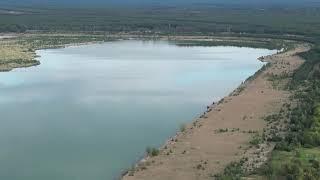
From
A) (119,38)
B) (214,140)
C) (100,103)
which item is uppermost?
(214,140)

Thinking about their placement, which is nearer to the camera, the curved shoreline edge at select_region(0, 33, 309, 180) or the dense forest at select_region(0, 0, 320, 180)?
the dense forest at select_region(0, 0, 320, 180)

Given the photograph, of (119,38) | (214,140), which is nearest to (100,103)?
(214,140)

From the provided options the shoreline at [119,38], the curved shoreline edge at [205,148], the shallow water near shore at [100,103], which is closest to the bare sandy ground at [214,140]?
the curved shoreline edge at [205,148]

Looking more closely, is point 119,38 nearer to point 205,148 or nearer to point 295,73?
point 295,73

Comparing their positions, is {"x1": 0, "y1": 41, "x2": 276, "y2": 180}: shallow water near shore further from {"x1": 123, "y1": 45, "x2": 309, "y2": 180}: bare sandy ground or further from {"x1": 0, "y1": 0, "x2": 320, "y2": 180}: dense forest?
{"x1": 0, "y1": 0, "x2": 320, "y2": 180}: dense forest

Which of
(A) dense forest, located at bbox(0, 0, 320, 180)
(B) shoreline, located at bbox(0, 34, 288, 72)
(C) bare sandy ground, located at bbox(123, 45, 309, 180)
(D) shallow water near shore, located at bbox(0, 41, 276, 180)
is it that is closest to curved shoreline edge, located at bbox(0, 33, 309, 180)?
(C) bare sandy ground, located at bbox(123, 45, 309, 180)

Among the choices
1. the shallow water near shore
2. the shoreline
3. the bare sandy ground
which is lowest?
the shoreline

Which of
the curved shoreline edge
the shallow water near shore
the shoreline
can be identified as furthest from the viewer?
the shoreline

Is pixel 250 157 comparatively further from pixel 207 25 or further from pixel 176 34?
Result: pixel 207 25

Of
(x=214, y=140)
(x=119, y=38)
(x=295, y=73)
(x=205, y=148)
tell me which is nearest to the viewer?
(x=205, y=148)
